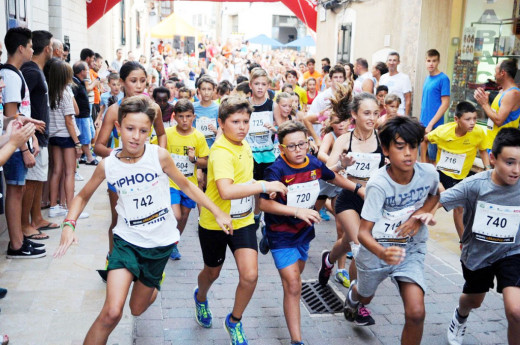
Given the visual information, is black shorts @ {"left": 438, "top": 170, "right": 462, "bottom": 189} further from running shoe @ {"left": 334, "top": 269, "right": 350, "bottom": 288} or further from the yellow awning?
the yellow awning

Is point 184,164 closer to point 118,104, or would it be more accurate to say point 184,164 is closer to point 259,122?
point 118,104

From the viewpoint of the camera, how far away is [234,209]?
4.02 metres

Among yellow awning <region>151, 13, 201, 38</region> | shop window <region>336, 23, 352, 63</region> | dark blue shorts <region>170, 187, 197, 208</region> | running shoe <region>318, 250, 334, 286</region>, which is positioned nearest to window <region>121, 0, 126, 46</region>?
yellow awning <region>151, 13, 201, 38</region>

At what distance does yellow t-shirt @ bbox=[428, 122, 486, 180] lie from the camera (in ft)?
19.9

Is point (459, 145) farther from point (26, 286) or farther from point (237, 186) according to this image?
point (26, 286)

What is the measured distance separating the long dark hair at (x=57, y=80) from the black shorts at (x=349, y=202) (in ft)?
12.9

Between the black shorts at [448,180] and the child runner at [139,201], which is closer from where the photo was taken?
the child runner at [139,201]

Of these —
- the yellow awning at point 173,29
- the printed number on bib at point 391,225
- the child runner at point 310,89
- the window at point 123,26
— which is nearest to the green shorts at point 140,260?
the printed number on bib at point 391,225

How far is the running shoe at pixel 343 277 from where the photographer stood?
5.20 meters

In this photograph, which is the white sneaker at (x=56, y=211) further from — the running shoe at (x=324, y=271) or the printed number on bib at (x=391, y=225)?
the printed number on bib at (x=391, y=225)

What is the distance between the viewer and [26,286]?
15.7ft

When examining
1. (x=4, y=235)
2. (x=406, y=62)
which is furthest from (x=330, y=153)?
(x=406, y=62)

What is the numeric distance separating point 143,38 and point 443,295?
3129 centimetres

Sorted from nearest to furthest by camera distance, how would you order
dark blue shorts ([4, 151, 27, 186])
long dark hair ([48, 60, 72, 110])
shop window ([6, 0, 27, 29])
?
1. dark blue shorts ([4, 151, 27, 186])
2. long dark hair ([48, 60, 72, 110])
3. shop window ([6, 0, 27, 29])
